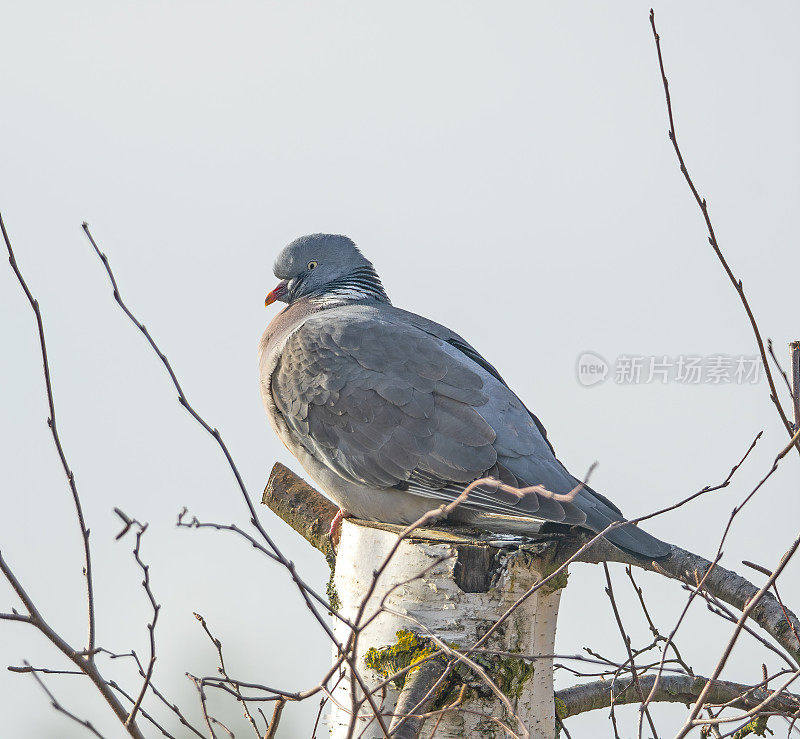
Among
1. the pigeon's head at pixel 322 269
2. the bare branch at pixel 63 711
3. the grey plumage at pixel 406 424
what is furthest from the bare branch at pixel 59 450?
the pigeon's head at pixel 322 269

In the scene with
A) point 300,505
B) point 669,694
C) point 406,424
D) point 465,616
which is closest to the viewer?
point 465,616

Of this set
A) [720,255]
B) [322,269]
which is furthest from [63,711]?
[322,269]

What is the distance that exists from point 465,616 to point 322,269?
213 centimetres

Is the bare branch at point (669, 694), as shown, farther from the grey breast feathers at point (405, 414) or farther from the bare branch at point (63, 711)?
the bare branch at point (63, 711)

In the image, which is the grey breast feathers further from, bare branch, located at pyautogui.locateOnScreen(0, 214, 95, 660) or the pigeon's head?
bare branch, located at pyautogui.locateOnScreen(0, 214, 95, 660)

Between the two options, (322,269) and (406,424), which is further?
(322,269)

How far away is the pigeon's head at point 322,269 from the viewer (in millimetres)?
4410

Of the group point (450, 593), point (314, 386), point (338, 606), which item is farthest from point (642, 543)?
point (314, 386)

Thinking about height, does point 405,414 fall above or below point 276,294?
below

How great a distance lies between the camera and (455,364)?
3619 millimetres

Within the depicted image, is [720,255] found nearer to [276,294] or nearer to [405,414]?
[405,414]

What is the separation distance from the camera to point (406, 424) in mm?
3467

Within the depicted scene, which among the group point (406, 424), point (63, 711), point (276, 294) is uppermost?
point (276, 294)

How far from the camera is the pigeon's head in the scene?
4.41 meters
